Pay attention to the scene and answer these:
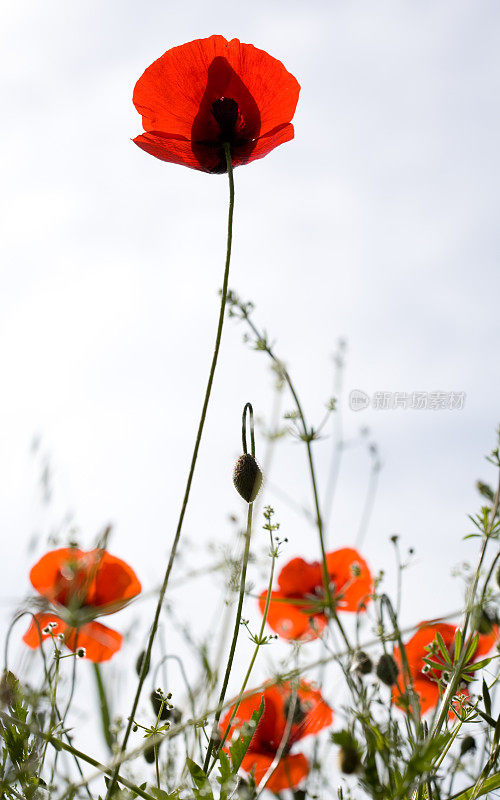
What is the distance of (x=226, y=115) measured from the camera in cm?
141

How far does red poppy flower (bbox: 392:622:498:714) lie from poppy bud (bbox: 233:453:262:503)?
285 mm

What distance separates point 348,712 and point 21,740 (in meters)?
0.42

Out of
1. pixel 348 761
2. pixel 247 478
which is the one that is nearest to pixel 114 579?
pixel 247 478

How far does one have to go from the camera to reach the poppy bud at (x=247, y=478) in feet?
3.74

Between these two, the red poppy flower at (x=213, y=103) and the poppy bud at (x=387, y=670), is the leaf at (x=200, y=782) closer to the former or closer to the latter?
the poppy bud at (x=387, y=670)

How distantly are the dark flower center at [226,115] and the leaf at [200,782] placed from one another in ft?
3.23

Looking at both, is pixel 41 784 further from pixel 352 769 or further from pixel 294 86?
pixel 294 86

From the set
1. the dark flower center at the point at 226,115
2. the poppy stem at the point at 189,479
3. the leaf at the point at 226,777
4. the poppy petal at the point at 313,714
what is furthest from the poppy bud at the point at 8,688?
the dark flower center at the point at 226,115

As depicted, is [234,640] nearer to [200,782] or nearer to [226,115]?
[200,782]

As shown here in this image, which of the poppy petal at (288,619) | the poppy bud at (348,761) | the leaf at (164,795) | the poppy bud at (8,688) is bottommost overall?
the poppy bud at (348,761)

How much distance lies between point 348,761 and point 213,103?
1.12m

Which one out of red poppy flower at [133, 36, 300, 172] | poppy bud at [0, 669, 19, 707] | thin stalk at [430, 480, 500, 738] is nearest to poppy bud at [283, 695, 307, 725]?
thin stalk at [430, 480, 500, 738]

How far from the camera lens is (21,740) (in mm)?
1025

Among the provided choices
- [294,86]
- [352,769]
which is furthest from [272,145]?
[352,769]
